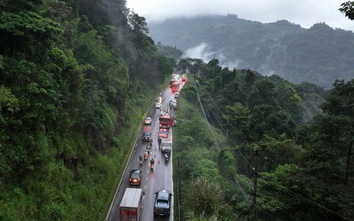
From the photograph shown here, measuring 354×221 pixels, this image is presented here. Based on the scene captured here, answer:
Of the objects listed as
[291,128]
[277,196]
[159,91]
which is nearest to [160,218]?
[277,196]

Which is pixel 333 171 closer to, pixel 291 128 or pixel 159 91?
pixel 291 128

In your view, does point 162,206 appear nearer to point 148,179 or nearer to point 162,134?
point 148,179

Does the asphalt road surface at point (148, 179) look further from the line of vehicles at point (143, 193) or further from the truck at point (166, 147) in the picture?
the truck at point (166, 147)

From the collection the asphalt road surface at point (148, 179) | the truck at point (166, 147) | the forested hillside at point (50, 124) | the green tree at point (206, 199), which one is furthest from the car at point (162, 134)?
the green tree at point (206, 199)

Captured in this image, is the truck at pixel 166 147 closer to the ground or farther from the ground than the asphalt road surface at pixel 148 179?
farther from the ground

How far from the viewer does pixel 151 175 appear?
34062 mm

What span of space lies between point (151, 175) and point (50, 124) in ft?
49.1

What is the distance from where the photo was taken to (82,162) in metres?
26.7

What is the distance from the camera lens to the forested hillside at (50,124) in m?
16.5

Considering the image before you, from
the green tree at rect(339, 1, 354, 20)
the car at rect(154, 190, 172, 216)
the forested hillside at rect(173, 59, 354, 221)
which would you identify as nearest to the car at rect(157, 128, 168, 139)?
the forested hillside at rect(173, 59, 354, 221)

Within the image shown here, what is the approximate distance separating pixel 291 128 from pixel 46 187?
125ft

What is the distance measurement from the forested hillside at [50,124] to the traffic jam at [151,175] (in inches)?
100

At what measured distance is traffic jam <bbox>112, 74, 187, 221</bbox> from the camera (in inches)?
873

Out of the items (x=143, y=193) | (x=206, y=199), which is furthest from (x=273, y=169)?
(x=143, y=193)
